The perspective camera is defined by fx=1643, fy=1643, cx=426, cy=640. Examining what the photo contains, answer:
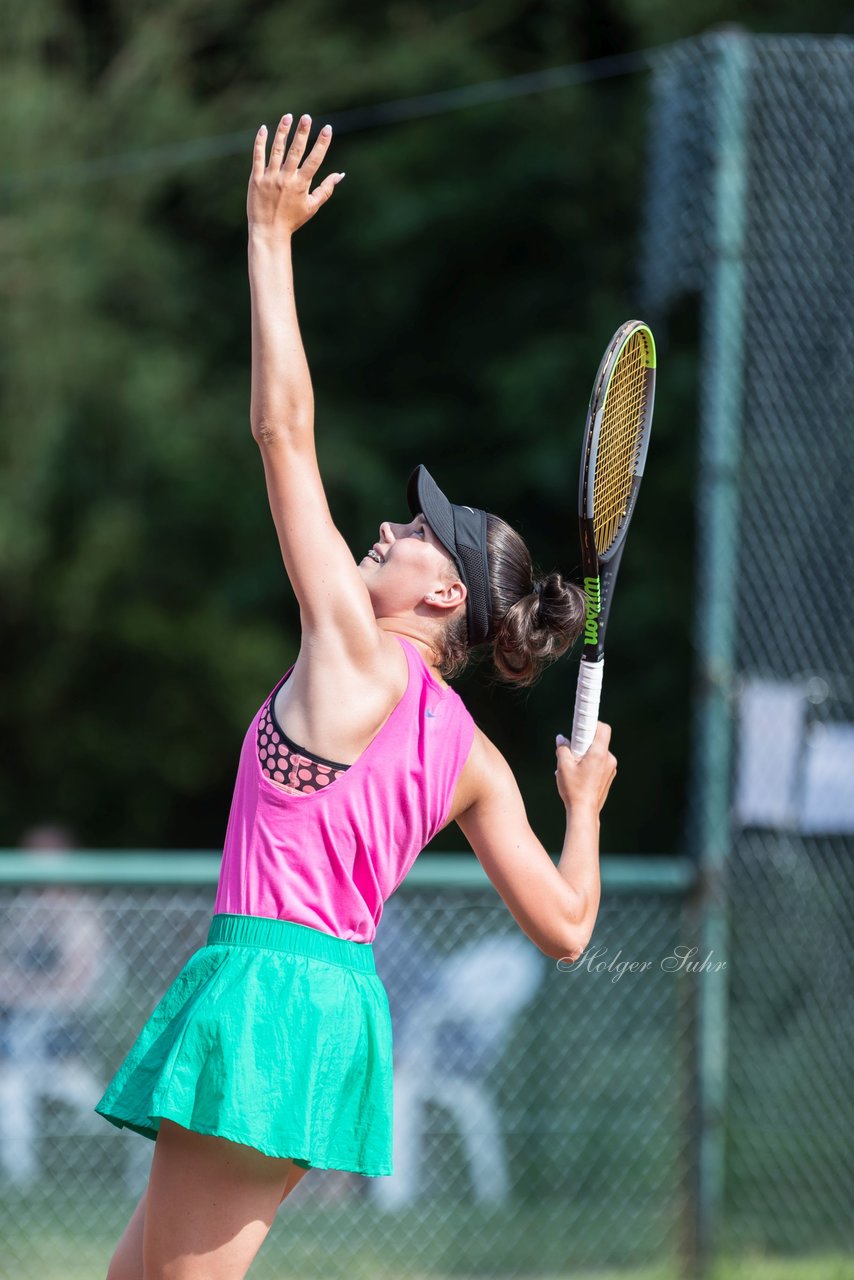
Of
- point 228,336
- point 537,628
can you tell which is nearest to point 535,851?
point 537,628

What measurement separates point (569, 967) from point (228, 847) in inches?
112

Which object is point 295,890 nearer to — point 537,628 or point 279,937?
point 279,937

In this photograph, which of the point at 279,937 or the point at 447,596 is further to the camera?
the point at 447,596

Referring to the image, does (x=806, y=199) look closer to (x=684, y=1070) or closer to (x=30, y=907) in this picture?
(x=684, y=1070)

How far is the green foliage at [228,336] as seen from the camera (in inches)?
372

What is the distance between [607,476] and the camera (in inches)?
112

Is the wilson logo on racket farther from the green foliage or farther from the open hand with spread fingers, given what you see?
the green foliage

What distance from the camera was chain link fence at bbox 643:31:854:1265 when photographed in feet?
16.4

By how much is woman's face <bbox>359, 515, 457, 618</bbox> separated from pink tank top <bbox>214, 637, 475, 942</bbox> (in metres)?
0.11

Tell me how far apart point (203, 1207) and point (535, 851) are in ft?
2.28

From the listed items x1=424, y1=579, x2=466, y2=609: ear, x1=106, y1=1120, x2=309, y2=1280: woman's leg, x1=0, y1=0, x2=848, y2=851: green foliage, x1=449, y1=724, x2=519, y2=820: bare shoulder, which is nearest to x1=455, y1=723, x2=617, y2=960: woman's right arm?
x1=449, y1=724, x2=519, y2=820: bare shoulder

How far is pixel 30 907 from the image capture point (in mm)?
4727

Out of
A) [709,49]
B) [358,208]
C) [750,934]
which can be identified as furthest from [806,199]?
[358,208]

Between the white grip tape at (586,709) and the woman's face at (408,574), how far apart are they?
0.94ft
